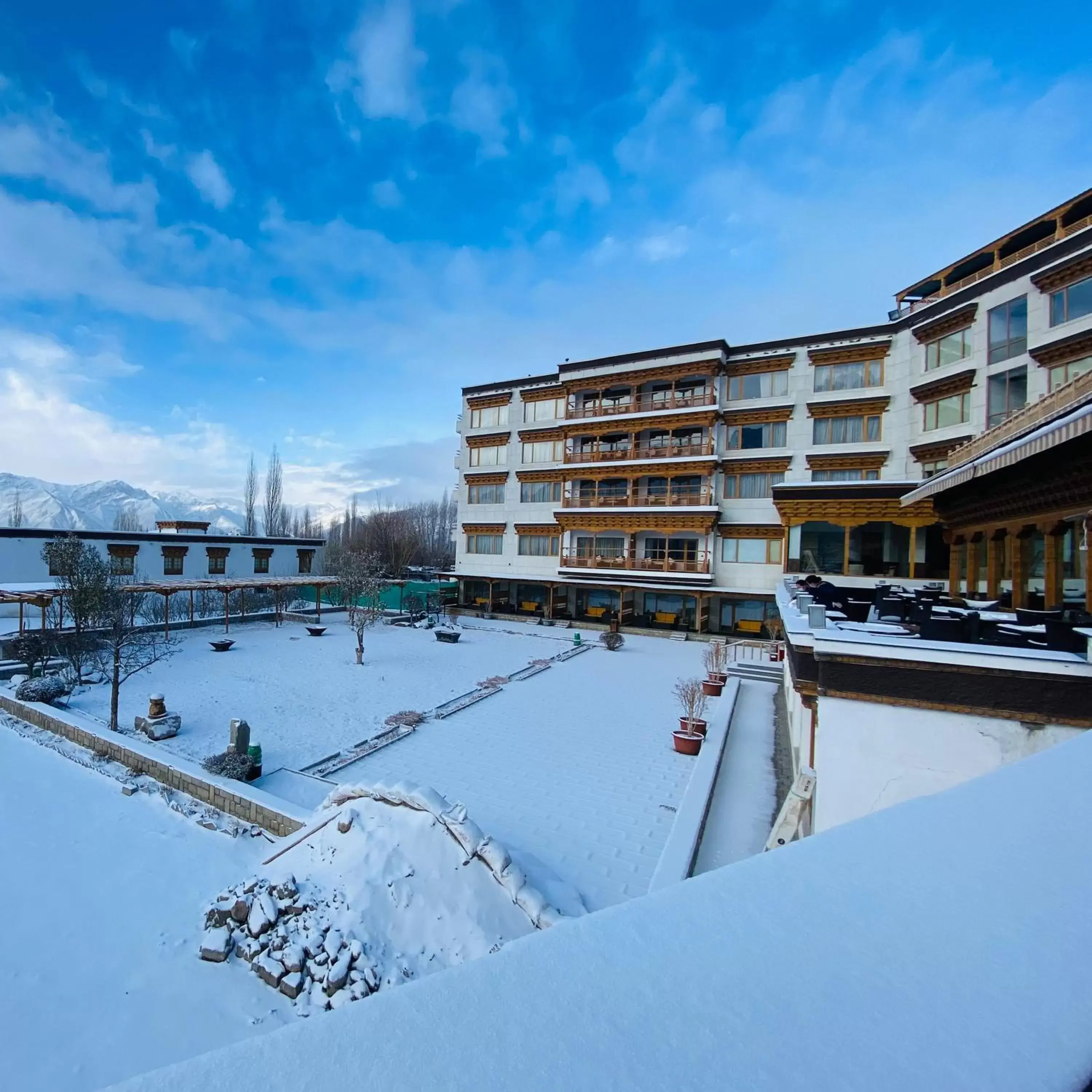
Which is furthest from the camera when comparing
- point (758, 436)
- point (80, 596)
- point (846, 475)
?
point (758, 436)

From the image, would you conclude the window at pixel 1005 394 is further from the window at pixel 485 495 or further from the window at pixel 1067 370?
the window at pixel 485 495

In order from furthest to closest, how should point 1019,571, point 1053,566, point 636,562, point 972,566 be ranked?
point 636,562 → point 972,566 → point 1019,571 → point 1053,566

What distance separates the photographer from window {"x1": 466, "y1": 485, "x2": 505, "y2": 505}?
32.3 meters

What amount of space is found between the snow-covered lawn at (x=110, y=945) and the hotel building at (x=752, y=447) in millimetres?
15798

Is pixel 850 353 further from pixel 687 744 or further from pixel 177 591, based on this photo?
pixel 177 591

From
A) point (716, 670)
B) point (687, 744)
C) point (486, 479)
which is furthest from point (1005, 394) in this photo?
point (486, 479)

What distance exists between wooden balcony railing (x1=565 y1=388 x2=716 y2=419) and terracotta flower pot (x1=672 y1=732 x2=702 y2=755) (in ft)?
60.2

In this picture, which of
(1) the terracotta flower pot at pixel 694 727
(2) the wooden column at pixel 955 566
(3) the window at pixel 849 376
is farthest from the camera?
(3) the window at pixel 849 376

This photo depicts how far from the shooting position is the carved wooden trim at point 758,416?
81.5 feet

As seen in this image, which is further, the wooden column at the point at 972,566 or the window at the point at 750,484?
the window at the point at 750,484

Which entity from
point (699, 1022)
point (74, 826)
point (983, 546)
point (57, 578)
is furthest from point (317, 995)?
point (57, 578)

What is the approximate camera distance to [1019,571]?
27.3ft

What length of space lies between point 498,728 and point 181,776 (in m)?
6.04

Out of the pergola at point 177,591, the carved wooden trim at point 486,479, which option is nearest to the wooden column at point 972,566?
the pergola at point 177,591
